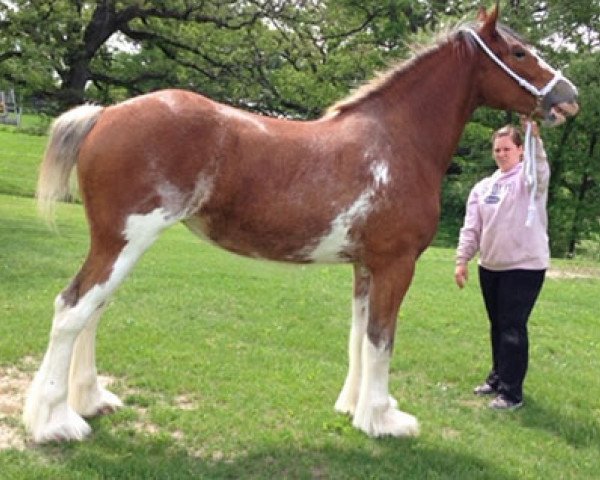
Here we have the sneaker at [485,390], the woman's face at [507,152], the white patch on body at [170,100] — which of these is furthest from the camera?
the sneaker at [485,390]

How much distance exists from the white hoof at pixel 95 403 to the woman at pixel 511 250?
2.60 m

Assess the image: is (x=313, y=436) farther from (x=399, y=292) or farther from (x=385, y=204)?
(x=385, y=204)

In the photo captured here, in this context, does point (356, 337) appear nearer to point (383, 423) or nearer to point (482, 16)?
point (383, 423)

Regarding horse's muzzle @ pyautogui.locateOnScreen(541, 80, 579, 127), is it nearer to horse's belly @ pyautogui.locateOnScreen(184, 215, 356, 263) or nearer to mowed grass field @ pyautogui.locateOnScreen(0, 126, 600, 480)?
horse's belly @ pyautogui.locateOnScreen(184, 215, 356, 263)

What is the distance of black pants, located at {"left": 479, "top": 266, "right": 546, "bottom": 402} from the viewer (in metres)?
4.91

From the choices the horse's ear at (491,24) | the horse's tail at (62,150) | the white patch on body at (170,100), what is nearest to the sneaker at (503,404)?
the horse's ear at (491,24)

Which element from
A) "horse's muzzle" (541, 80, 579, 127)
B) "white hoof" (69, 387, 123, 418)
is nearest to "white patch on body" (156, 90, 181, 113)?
"white hoof" (69, 387, 123, 418)

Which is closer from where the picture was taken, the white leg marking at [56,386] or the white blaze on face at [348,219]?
the white leg marking at [56,386]

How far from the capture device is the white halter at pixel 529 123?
438 centimetres

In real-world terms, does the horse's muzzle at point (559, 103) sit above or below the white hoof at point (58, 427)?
above

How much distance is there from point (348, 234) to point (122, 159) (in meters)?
1.33

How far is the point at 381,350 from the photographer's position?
165 inches

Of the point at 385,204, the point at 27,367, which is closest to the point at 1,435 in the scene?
the point at 27,367

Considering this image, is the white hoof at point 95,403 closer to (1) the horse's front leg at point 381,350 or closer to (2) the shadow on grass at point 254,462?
(2) the shadow on grass at point 254,462
